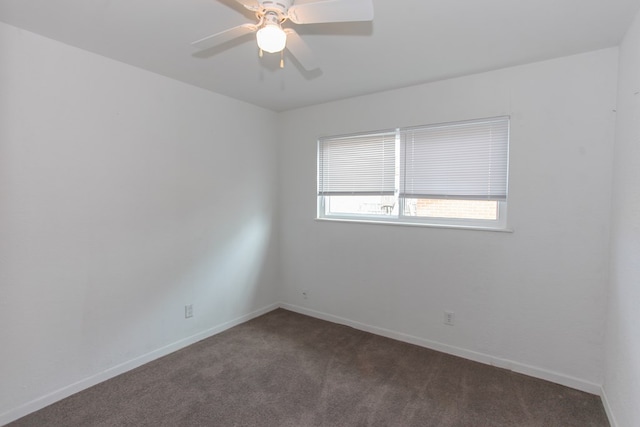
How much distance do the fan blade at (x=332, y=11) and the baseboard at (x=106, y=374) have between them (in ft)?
9.24

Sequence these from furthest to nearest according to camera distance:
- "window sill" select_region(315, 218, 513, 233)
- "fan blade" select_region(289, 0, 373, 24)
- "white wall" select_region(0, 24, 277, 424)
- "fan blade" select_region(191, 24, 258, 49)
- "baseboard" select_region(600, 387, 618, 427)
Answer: "window sill" select_region(315, 218, 513, 233), "white wall" select_region(0, 24, 277, 424), "baseboard" select_region(600, 387, 618, 427), "fan blade" select_region(191, 24, 258, 49), "fan blade" select_region(289, 0, 373, 24)

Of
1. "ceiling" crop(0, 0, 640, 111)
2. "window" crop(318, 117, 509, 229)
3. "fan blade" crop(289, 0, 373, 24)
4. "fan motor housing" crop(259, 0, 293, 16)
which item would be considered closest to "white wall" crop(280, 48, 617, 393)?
"window" crop(318, 117, 509, 229)

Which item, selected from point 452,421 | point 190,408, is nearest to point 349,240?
point 452,421

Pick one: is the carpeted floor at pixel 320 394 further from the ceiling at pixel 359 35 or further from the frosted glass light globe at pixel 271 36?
the ceiling at pixel 359 35

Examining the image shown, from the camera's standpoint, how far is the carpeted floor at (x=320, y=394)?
1.99 meters

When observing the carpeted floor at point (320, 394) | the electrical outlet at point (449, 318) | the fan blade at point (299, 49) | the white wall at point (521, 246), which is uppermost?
the fan blade at point (299, 49)

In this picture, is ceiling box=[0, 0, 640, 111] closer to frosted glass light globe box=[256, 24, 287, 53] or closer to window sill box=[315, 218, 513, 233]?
frosted glass light globe box=[256, 24, 287, 53]

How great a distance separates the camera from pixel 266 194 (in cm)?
378

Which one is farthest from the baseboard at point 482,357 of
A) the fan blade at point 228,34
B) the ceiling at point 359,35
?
the fan blade at point 228,34

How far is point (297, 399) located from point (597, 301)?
88.9 inches

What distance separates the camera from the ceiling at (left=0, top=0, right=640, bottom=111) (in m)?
1.72

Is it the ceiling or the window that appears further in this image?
the window

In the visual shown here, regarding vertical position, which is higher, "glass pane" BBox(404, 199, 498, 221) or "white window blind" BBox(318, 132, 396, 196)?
"white window blind" BBox(318, 132, 396, 196)

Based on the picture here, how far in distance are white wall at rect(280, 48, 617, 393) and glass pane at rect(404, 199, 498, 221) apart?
0.17 meters
